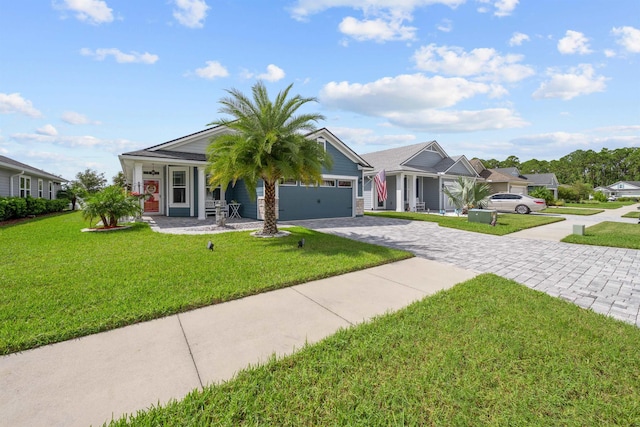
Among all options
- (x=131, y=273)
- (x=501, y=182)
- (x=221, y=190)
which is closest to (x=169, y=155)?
(x=221, y=190)

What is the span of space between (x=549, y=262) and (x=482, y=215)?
769 centimetres

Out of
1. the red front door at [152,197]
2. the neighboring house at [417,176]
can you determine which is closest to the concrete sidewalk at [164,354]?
the red front door at [152,197]

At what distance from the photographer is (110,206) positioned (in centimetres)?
1025

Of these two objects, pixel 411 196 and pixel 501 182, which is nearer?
pixel 411 196

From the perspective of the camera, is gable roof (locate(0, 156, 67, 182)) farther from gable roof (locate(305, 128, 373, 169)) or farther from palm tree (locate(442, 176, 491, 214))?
palm tree (locate(442, 176, 491, 214))

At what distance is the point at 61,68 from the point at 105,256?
7.48 metres

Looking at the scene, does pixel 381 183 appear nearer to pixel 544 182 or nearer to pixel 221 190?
pixel 221 190

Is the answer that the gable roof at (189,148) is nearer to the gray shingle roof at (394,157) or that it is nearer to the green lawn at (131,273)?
the green lawn at (131,273)

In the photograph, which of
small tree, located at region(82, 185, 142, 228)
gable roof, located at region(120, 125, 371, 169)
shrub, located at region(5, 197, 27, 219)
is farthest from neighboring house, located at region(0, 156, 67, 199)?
small tree, located at region(82, 185, 142, 228)

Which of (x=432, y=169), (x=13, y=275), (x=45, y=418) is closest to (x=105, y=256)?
(x=13, y=275)

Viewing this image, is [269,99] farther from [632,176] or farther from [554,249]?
[632,176]

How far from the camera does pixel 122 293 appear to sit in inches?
167

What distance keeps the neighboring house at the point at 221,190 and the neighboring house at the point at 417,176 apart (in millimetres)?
5972

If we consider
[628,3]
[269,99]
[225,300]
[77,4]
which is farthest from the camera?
A: [269,99]
